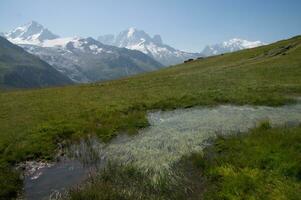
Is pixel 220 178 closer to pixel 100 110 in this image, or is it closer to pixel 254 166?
pixel 254 166

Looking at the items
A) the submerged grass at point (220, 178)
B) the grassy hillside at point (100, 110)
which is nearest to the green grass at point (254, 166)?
the submerged grass at point (220, 178)

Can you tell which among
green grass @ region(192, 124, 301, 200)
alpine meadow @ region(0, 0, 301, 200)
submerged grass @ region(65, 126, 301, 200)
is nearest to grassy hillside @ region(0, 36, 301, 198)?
alpine meadow @ region(0, 0, 301, 200)

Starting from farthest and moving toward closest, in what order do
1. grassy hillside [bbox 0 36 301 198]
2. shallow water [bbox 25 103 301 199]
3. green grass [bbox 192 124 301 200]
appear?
grassy hillside [bbox 0 36 301 198], shallow water [bbox 25 103 301 199], green grass [bbox 192 124 301 200]

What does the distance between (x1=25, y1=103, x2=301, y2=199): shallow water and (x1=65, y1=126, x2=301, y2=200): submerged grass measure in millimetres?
1346

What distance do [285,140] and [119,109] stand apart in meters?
19.3

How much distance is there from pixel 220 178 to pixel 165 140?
762 cm

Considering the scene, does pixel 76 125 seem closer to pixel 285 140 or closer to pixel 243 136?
pixel 243 136

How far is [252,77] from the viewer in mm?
55094

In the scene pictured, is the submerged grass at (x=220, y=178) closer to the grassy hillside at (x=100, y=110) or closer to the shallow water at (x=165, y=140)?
the shallow water at (x=165, y=140)

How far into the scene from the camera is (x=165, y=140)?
22.5m

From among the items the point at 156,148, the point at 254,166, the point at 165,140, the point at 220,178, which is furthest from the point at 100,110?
the point at 254,166

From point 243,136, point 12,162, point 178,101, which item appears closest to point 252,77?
point 178,101

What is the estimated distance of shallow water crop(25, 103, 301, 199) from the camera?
1733 centimetres

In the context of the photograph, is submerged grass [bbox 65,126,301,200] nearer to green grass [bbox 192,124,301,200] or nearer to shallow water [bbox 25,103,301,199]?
green grass [bbox 192,124,301,200]
